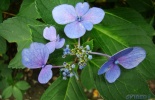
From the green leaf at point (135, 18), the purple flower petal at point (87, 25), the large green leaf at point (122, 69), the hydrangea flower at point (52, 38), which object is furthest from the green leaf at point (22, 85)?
the purple flower petal at point (87, 25)

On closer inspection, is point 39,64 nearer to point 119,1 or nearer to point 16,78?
point 119,1

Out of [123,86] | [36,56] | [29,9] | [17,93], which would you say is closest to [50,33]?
[36,56]

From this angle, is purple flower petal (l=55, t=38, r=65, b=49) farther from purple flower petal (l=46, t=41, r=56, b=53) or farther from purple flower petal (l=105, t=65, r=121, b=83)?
purple flower petal (l=105, t=65, r=121, b=83)

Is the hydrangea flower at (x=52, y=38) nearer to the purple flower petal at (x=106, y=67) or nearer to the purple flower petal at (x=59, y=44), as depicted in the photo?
the purple flower petal at (x=59, y=44)

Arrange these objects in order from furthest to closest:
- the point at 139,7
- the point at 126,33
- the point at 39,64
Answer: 1. the point at 139,7
2. the point at 126,33
3. the point at 39,64

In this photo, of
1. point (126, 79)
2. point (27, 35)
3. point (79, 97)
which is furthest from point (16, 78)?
point (126, 79)
